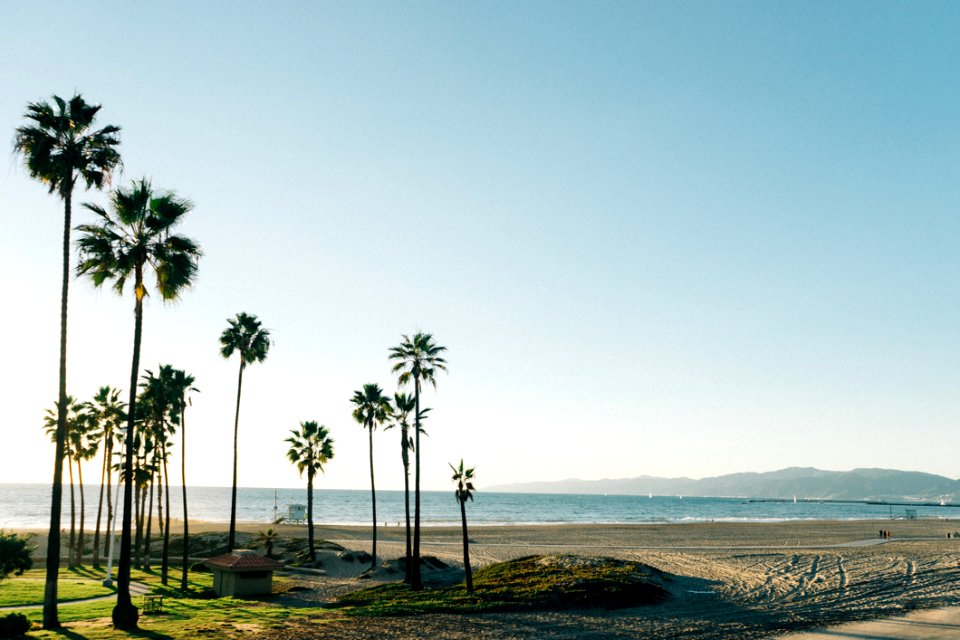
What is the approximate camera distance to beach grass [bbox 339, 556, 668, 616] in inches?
1348

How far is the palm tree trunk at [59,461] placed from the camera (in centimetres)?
2672

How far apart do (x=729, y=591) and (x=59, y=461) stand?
3782cm

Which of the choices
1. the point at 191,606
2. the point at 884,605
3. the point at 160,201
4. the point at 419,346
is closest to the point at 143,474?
the point at 191,606

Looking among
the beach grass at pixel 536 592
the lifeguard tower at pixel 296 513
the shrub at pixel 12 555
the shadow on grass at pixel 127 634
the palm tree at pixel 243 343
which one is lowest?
the lifeguard tower at pixel 296 513

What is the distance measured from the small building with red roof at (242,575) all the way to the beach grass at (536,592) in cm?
536

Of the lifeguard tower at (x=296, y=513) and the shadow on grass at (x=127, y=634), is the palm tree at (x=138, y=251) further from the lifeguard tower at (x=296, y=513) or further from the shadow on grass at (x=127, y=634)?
the lifeguard tower at (x=296, y=513)

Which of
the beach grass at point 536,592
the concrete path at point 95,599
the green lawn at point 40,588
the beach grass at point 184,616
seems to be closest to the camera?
the beach grass at point 184,616

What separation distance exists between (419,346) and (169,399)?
19.4m

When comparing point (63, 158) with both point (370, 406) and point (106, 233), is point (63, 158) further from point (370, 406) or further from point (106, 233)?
Answer: point (370, 406)

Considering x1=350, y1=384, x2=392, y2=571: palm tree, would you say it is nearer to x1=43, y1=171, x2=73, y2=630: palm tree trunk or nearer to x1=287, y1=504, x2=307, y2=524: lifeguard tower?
x1=43, y1=171, x2=73, y2=630: palm tree trunk

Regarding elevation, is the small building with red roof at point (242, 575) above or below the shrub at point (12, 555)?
below

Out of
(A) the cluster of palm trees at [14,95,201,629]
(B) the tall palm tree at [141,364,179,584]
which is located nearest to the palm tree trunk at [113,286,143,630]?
(A) the cluster of palm trees at [14,95,201,629]

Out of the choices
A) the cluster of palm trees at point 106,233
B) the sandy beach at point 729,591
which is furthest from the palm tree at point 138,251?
the sandy beach at point 729,591

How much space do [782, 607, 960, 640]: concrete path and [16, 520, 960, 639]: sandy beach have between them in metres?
1.09
